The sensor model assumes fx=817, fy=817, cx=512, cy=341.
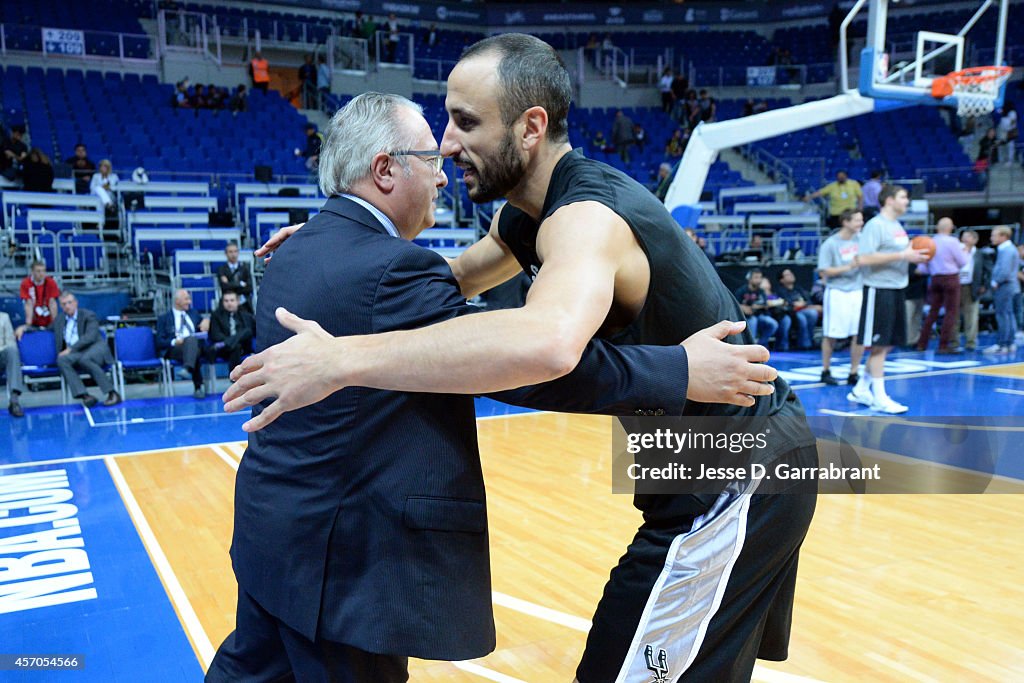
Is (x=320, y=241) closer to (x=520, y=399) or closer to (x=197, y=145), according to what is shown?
(x=520, y=399)

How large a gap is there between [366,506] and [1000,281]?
44.4 feet

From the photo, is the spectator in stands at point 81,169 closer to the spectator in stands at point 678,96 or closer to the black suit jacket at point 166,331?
the black suit jacket at point 166,331

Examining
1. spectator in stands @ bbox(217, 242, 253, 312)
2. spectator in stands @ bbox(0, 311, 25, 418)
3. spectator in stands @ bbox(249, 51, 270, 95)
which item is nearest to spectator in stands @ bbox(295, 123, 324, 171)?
spectator in stands @ bbox(249, 51, 270, 95)

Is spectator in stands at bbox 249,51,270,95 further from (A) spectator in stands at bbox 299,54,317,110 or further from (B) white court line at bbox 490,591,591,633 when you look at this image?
(B) white court line at bbox 490,591,591,633

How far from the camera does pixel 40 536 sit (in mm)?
4891

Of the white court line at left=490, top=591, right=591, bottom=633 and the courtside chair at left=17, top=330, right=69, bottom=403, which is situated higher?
the courtside chair at left=17, top=330, right=69, bottom=403

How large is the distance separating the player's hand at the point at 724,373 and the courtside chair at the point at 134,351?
895 cm

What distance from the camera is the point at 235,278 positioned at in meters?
10.4

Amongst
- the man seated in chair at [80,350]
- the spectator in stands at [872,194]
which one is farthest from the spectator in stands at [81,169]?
the spectator in stands at [872,194]

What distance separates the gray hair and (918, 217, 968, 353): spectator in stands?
11.4 m

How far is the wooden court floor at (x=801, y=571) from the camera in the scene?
3311 millimetres

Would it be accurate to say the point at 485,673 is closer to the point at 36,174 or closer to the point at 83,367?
the point at 83,367

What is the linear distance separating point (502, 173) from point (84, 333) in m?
8.60

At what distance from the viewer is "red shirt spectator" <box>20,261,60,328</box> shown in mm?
9317
